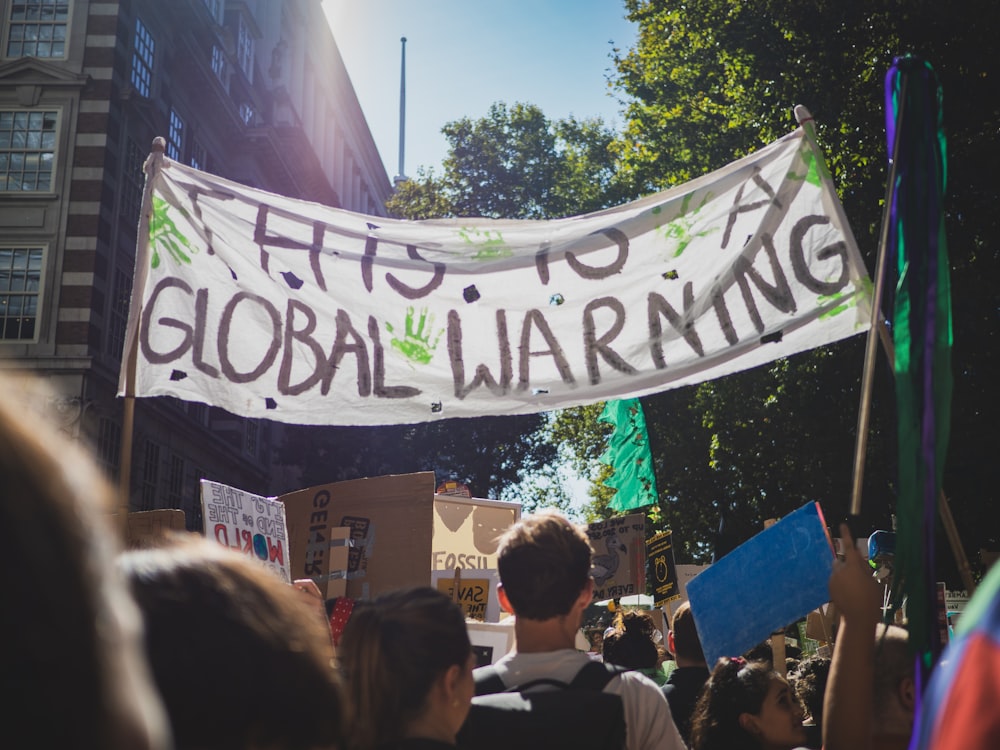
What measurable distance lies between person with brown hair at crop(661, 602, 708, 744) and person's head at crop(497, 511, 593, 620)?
1.93 meters

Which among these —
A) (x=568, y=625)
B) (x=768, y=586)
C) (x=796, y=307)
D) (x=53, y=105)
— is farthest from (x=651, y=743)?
(x=53, y=105)

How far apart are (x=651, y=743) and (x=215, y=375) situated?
8.58ft

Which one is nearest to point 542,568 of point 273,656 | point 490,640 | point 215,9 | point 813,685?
point 273,656

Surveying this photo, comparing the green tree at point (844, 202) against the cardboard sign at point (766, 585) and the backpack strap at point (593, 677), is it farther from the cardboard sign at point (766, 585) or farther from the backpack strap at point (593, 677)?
the backpack strap at point (593, 677)

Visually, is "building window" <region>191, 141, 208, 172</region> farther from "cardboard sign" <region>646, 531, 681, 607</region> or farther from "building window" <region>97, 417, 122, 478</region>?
"cardboard sign" <region>646, 531, 681, 607</region>

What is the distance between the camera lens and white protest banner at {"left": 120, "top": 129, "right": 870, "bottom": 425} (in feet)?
15.2

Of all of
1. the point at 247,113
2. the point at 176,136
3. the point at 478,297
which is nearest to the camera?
the point at 478,297

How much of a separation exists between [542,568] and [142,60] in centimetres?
2614

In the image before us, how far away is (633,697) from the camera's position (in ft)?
9.51

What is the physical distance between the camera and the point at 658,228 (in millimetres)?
4953

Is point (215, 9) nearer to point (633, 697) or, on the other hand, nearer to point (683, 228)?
point (683, 228)

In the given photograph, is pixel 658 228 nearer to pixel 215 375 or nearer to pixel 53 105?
pixel 215 375

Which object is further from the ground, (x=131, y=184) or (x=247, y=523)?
(x=131, y=184)

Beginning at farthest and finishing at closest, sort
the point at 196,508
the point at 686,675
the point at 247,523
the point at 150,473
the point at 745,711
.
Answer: the point at 196,508, the point at 150,473, the point at 247,523, the point at 686,675, the point at 745,711
